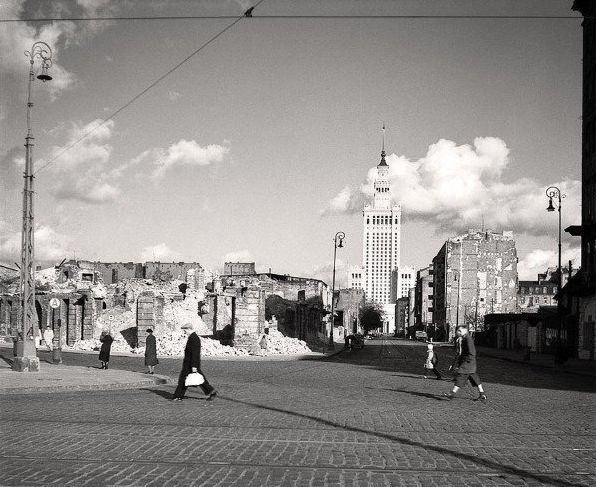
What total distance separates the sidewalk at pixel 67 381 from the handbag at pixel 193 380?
3584mm

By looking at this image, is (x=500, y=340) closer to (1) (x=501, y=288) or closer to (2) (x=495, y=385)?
(1) (x=501, y=288)

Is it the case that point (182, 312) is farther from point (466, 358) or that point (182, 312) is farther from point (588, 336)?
point (466, 358)

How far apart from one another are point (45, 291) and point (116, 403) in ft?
115

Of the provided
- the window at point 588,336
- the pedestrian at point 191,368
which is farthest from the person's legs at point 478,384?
the window at point 588,336

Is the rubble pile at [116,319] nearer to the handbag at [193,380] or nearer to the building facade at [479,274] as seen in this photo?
the handbag at [193,380]

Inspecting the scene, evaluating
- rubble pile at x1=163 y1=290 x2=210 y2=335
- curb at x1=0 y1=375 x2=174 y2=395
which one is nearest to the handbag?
curb at x1=0 y1=375 x2=174 y2=395

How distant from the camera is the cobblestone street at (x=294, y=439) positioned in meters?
6.93

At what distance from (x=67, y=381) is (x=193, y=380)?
190 inches

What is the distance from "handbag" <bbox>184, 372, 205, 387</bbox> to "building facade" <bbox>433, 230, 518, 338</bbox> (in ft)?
285

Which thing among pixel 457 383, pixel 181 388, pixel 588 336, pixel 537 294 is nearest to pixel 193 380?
pixel 181 388

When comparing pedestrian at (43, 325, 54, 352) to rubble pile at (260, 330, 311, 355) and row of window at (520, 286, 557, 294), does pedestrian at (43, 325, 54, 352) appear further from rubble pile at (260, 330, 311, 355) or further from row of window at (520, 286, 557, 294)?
row of window at (520, 286, 557, 294)

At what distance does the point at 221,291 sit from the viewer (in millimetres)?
46219

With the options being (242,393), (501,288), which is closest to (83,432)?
(242,393)

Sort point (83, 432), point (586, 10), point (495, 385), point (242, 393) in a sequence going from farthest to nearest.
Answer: point (586, 10), point (495, 385), point (242, 393), point (83, 432)
